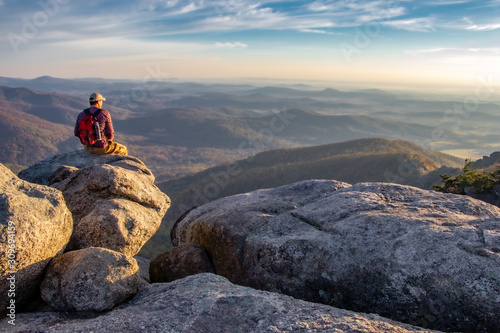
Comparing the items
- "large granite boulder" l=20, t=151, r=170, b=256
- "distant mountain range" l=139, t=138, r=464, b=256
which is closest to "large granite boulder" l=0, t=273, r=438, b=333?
"large granite boulder" l=20, t=151, r=170, b=256

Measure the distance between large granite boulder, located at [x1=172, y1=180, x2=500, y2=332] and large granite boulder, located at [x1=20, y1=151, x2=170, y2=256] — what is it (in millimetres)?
2458

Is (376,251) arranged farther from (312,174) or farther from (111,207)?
(312,174)

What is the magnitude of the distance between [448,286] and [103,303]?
8.36 metres

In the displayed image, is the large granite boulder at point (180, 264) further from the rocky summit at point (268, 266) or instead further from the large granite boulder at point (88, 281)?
the large granite boulder at point (88, 281)

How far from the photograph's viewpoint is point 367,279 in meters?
8.15

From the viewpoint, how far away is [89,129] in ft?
54.2

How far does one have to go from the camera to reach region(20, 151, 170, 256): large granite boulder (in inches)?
415

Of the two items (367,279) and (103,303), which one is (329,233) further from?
(103,303)

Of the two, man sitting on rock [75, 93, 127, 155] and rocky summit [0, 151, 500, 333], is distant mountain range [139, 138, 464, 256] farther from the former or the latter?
rocky summit [0, 151, 500, 333]

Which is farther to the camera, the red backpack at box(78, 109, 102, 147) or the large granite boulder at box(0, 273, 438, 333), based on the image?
the red backpack at box(78, 109, 102, 147)

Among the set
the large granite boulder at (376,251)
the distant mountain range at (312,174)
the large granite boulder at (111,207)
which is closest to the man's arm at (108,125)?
the large granite boulder at (111,207)

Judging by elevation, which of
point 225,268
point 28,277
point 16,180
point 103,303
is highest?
point 16,180

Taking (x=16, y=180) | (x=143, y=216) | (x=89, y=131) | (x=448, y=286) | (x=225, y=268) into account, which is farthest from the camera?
(x=89, y=131)

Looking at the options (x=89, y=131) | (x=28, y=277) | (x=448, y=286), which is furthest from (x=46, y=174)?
(x=448, y=286)
